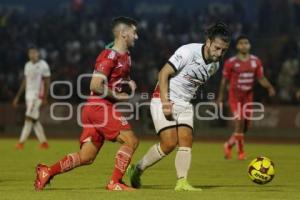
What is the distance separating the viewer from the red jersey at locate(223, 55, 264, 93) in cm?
1870

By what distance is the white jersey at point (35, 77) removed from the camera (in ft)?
71.7

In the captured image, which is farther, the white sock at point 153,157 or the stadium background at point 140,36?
the stadium background at point 140,36

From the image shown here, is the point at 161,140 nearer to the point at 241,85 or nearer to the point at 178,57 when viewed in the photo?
the point at 178,57

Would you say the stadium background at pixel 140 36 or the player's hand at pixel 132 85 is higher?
the stadium background at pixel 140 36

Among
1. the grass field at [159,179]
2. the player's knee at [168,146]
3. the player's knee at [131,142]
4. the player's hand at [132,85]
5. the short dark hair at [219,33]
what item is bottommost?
the grass field at [159,179]

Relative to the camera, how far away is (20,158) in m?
18.2

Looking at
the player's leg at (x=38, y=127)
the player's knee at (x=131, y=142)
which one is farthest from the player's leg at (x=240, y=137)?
the player's knee at (x=131, y=142)

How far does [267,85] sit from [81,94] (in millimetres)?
11718

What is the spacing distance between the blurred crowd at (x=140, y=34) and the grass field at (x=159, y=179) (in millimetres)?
11082

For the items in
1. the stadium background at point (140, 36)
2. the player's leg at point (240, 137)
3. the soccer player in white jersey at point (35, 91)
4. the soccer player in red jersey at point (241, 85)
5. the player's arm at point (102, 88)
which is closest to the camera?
the player's arm at point (102, 88)

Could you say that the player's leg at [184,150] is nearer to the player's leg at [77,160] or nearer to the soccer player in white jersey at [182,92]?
the soccer player in white jersey at [182,92]

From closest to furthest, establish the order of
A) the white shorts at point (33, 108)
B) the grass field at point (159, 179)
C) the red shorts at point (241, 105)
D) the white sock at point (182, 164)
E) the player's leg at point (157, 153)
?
the grass field at point (159, 179), the white sock at point (182, 164), the player's leg at point (157, 153), the red shorts at point (241, 105), the white shorts at point (33, 108)

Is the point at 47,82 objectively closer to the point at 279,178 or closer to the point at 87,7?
the point at 279,178

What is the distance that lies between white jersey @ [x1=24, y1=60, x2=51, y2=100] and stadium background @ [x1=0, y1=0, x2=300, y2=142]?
656 cm
